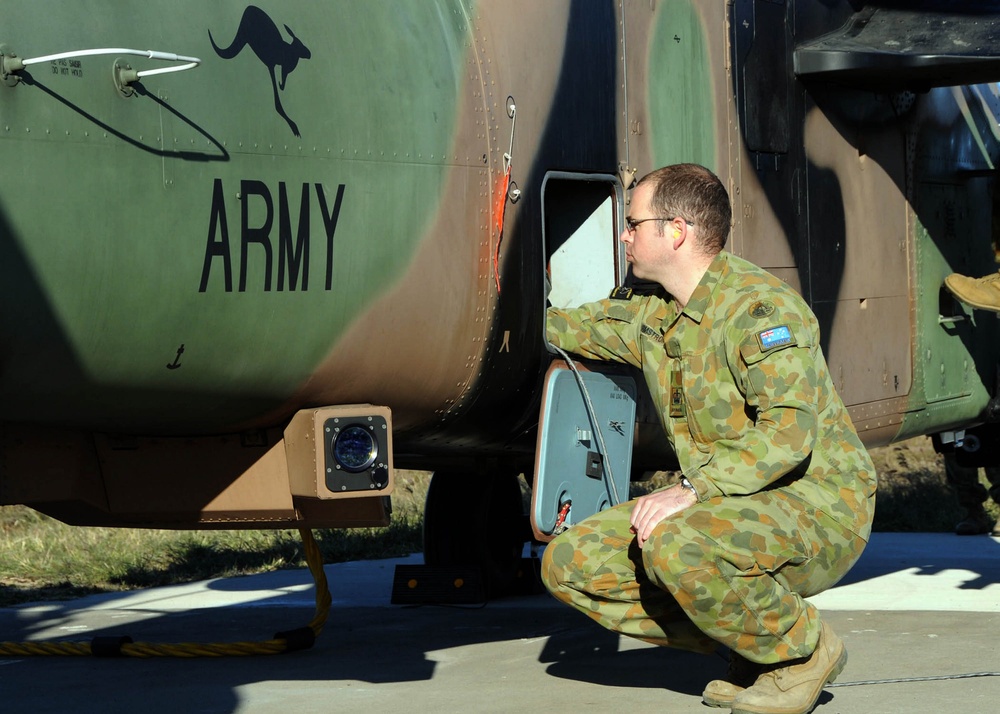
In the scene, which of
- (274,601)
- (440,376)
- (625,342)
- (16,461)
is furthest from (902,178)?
(16,461)

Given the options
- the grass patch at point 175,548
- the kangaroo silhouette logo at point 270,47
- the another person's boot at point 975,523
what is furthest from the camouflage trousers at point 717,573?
the another person's boot at point 975,523

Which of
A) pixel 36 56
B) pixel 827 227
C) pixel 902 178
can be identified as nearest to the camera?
pixel 36 56

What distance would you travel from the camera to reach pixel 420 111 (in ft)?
14.8

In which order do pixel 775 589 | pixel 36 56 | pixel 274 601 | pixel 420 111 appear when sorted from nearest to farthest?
pixel 36 56
pixel 775 589
pixel 420 111
pixel 274 601

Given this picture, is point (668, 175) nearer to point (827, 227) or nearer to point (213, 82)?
point (213, 82)

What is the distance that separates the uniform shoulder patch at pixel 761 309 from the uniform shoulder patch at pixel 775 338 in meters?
0.07

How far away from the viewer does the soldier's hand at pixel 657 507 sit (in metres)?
4.18

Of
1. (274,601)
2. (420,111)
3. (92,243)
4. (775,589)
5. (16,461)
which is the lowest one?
(274,601)

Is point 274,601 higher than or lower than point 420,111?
lower

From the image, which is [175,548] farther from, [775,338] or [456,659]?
[775,338]

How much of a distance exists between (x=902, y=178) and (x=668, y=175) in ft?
8.80

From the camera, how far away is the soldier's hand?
4180 mm

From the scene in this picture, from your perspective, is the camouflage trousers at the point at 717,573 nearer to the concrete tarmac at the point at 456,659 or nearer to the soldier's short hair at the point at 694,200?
the concrete tarmac at the point at 456,659

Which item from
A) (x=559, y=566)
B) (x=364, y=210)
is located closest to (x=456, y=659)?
(x=559, y=566)
